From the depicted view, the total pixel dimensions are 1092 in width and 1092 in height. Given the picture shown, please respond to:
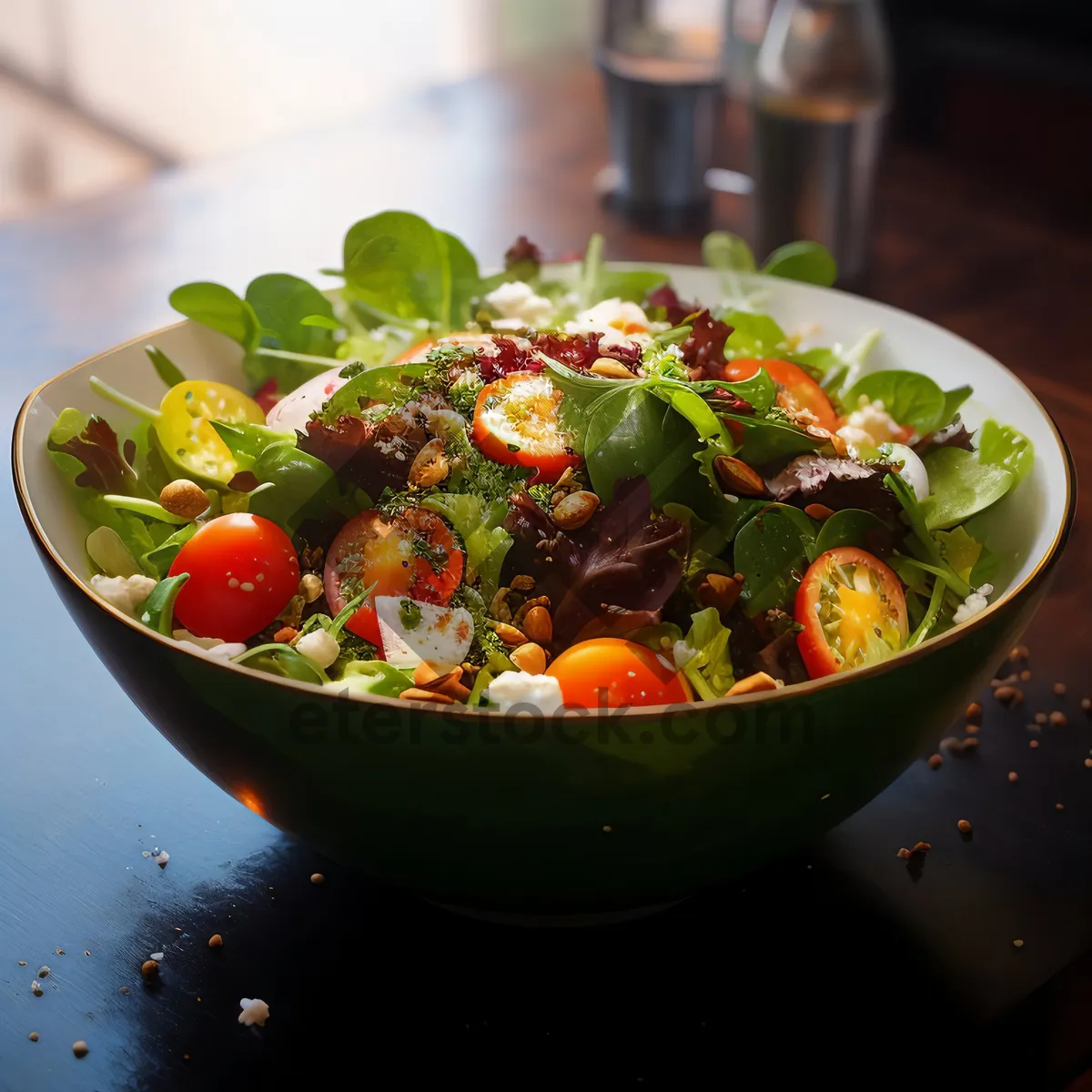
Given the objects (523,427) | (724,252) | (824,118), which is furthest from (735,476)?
(824,118)

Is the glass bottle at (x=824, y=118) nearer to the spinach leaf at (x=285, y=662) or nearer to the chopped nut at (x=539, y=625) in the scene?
the chopped nut at (x=539, y=625)

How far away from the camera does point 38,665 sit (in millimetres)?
1183

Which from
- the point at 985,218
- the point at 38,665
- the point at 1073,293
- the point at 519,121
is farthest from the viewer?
the point at 519,121

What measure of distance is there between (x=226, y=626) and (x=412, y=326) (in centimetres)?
49

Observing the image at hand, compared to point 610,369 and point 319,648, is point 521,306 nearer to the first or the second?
point 610,369

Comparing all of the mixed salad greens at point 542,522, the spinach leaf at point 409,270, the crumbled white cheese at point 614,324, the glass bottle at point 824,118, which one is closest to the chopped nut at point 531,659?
the mixed salad greens at point 542,522

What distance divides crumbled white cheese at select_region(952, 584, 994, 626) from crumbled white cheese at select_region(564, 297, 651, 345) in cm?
36

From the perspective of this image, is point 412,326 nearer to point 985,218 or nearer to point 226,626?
point 226,626

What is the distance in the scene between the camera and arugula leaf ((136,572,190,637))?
891 millimetres

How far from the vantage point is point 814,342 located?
136 cm

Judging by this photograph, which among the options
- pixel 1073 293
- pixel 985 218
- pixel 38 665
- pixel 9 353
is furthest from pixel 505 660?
pixel 985 218

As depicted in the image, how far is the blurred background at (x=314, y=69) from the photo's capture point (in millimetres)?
3012

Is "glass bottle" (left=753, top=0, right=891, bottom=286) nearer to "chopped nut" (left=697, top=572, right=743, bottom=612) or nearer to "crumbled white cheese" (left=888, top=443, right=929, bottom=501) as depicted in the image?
"crumbled white cheese" (left=888, top=443, right=929, bottom=501)

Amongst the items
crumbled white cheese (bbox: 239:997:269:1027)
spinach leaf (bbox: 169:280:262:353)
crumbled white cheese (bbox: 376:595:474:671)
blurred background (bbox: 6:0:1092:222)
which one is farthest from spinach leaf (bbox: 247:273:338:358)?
blurred background (bbox: 6:0:1092:222)
